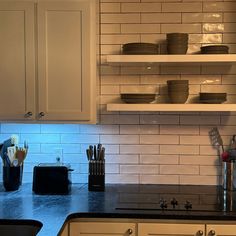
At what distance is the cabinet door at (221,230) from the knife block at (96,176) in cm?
86

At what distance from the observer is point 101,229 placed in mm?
2477

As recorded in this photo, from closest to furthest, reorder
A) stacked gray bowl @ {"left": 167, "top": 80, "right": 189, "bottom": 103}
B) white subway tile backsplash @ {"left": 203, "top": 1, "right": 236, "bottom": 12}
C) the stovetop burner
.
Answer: the stovetop burner
stacked gray bowl @ {"left": 167, "top": 80, "right": 189, "bottom": 103}
white subway tile backsplash @ {"left": 203, "top": 1, "right": 236, "bottom": 12}

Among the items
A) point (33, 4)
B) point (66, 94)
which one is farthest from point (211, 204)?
point (33, 4)

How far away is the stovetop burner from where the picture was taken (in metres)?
2.56

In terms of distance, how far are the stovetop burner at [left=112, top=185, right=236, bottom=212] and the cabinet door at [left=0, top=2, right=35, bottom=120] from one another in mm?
888

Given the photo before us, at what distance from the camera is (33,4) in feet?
9.27

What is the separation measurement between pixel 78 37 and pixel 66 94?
389 millimetres

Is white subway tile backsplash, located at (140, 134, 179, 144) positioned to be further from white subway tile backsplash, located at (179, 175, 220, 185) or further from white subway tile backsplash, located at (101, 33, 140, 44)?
white subway tile backsplash, located at (101, 33, 140, 44)

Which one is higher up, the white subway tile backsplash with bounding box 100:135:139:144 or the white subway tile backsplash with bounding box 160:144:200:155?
the white subway tile backsplash with bounding box 100:135:139:144

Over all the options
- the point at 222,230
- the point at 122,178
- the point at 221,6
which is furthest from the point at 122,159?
the point at 221,6

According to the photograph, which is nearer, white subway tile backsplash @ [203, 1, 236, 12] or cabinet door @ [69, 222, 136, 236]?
cabinet door @ [69, 222, 136, 236]

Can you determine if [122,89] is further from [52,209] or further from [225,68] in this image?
[52,209]

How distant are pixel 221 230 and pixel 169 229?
11.7 inches

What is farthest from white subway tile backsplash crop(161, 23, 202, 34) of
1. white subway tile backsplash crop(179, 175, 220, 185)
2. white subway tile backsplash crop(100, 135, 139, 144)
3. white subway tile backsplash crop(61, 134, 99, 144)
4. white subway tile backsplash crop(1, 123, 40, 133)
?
white subway tile backsplash crop(1, 123, 40, 133)
